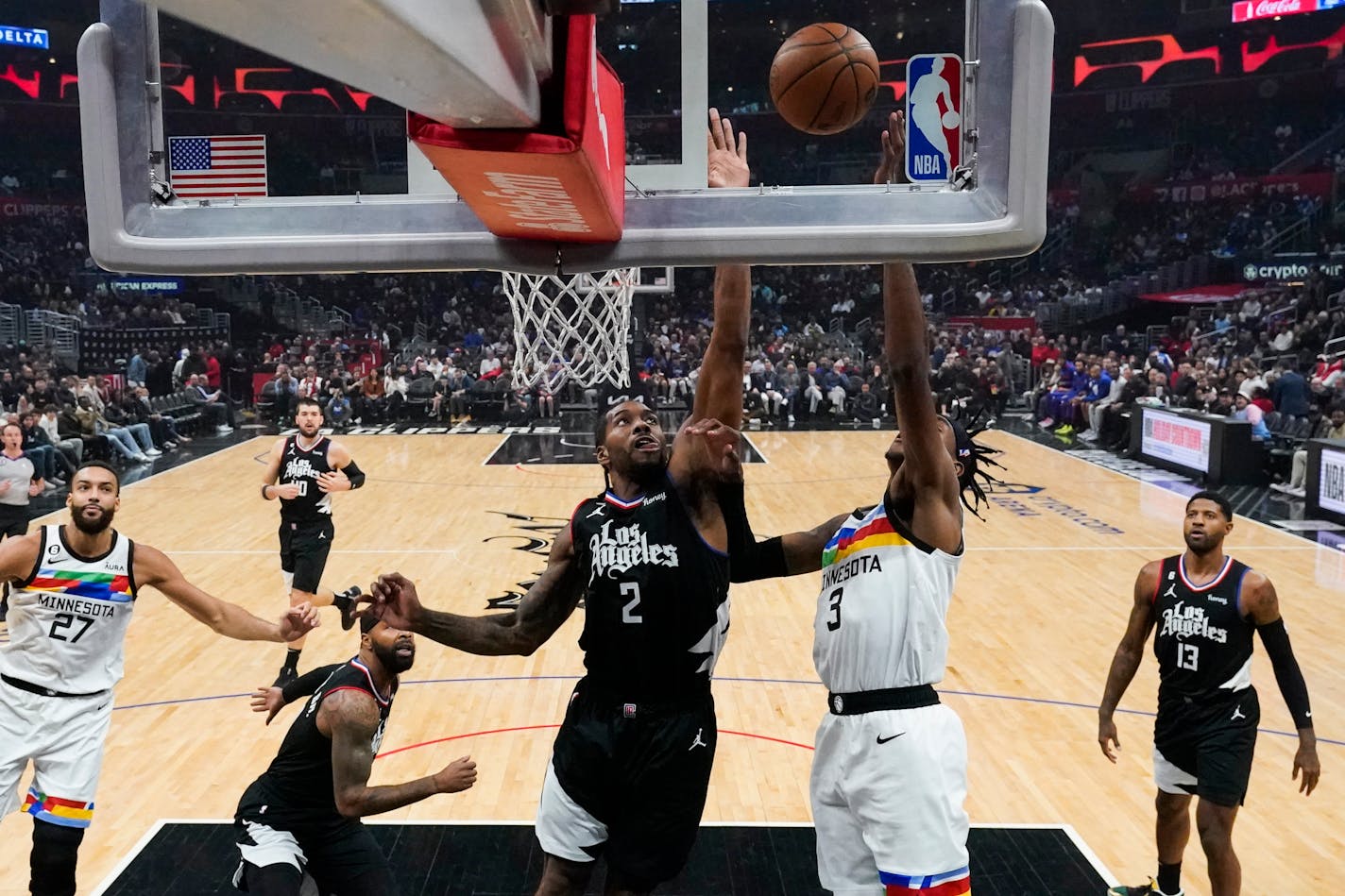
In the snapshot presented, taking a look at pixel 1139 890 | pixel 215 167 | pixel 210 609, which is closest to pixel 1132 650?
pixel 1139 890

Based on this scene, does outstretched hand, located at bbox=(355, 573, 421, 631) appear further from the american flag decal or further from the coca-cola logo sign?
the coca-cola logo sign

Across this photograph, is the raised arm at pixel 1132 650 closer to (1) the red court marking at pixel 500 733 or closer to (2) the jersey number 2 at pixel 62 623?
(1) the red court marking at pixel 500 733

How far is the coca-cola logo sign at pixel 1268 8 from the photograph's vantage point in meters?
25.3

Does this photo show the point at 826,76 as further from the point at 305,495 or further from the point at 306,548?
the point at 306,548

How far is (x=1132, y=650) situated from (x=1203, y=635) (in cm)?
32

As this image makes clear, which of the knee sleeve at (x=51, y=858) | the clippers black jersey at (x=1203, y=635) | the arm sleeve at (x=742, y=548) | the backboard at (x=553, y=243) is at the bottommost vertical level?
the knee sleeve at (x=51, y=858)

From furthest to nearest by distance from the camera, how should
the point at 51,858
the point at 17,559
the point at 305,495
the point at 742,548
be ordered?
the point at 305,495
the point at 17,559
the point at 51,858
the point at 742,548

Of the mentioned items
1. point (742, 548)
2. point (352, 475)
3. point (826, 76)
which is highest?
point (826, 76)

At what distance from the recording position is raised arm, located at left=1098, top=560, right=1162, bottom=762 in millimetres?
4488

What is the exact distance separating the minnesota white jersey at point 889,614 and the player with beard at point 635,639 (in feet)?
1.25

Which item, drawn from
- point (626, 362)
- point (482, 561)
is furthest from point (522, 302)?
point (482, 561)

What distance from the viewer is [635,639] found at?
336 centimetres

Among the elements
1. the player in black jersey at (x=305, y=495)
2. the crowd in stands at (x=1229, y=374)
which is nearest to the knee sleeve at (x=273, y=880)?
the player in black jersey at (x=305, y=495)

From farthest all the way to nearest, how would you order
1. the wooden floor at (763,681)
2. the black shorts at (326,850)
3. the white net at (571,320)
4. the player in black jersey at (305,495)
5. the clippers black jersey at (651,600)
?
the white net at (571,320) < the player in black jersey at (305,495) < the wooden floor at (763,681) < the black shorts at (326,850) < the clippers black jersey at (651,600)
